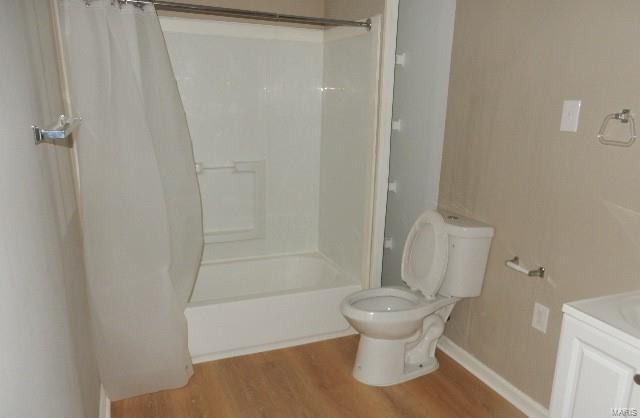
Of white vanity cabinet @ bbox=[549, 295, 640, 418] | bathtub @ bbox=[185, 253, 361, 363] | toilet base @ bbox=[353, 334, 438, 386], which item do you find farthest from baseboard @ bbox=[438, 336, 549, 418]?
white vanity cabinet @ bbox=[549, 295, 640, 418]

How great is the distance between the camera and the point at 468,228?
2.20 metres

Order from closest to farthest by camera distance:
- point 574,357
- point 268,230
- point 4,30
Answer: point 4,30
point 574,357
point 268,230

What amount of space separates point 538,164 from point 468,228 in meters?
0.44

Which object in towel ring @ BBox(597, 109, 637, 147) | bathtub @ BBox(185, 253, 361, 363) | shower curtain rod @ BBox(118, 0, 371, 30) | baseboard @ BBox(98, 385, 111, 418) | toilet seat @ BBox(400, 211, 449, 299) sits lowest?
baseboard @ BBox(98, 385, 111, 418)

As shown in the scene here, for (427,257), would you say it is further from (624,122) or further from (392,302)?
(624,122)

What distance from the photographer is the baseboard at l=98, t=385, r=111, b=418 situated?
1979 mm

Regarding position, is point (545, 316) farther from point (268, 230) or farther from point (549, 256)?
point (268, 230)

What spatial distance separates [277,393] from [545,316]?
1288mm

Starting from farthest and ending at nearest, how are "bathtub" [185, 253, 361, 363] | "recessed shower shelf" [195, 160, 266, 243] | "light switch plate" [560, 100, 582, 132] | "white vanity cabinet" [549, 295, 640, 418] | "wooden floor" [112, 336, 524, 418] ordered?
"recessed shower shelf" [195, 160, 266, 243]
"bathtub" [185, 253, 361, 363]
"wooden floor" [112, 336, 524, 418]
"light switch plate" [560, 100, 582, 132]
"white vanity cabinet" [549, 295, 640, 418]

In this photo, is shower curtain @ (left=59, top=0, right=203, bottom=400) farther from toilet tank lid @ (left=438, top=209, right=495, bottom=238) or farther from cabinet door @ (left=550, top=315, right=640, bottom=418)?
cabinet door @ (left=550, top=315, right=640, bottom=418)

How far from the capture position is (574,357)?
1357 mm

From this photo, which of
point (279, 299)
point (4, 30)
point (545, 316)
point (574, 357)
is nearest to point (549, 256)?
point (545, 316)

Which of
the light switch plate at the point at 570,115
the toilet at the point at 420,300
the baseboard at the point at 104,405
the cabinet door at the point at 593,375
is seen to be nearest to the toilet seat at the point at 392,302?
the toilet at the point at 420,300

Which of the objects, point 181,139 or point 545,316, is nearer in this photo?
point 545,316
